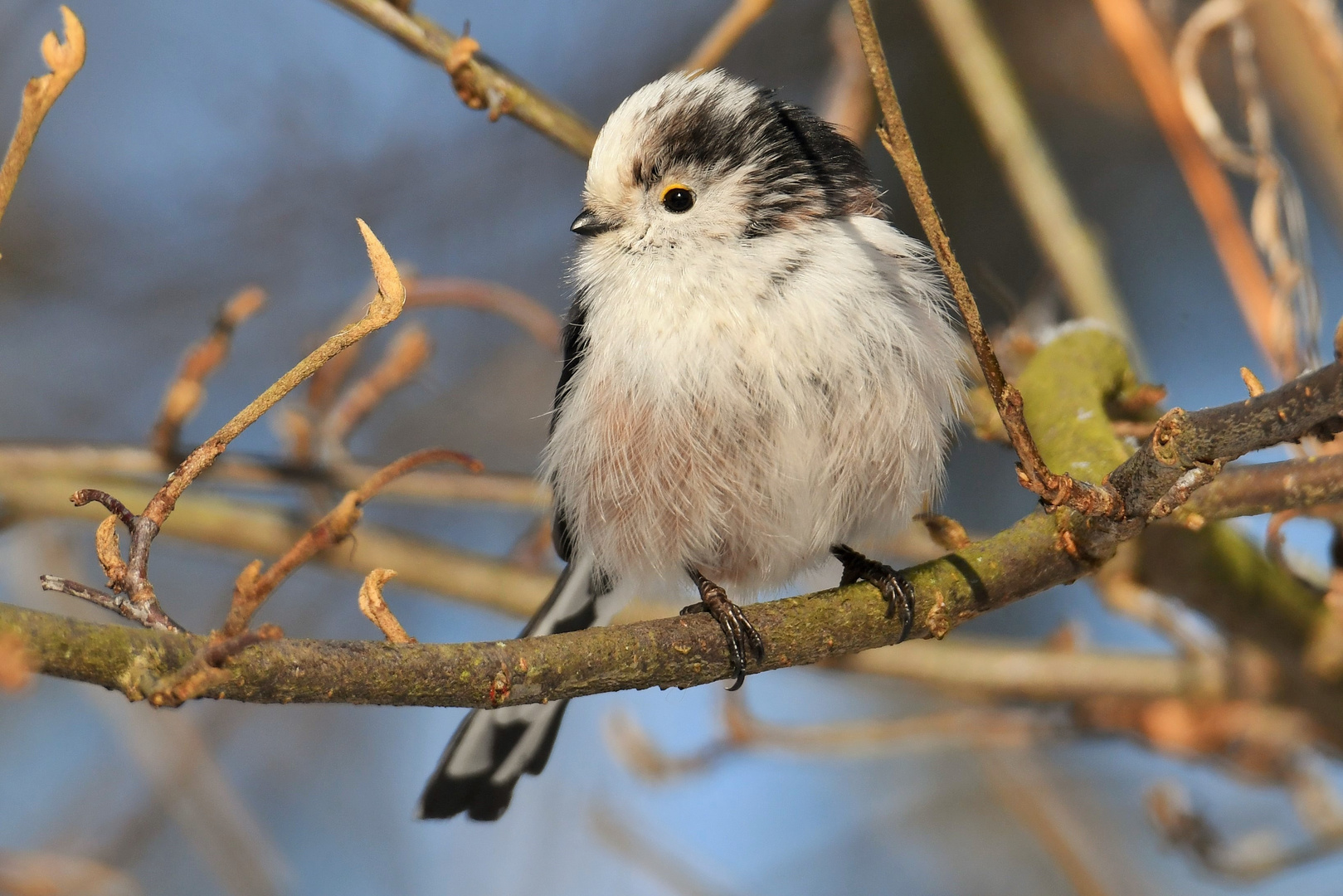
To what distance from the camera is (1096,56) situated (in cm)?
463

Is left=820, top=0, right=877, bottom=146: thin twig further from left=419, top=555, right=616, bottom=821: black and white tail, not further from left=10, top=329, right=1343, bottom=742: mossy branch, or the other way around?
left=419, top=555, right=616, bottom=821: black and white tail

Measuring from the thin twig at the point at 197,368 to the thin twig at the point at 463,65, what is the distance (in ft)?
1.85

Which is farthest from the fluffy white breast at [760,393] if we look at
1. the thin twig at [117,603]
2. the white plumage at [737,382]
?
the thin twig at [117,603]

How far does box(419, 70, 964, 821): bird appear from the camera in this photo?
201cm

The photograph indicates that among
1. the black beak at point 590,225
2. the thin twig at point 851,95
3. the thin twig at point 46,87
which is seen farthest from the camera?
the thin twig at point 851,95

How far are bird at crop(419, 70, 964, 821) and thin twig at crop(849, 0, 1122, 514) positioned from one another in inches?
20.4

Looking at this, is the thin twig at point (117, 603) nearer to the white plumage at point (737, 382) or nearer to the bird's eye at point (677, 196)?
the white plumage at point (737, 382)

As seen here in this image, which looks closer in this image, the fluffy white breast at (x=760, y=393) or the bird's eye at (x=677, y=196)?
the fluffy white breast at (x=760, y=393)

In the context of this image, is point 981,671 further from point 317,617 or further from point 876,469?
point 317,617

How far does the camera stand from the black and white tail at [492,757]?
2.21 m

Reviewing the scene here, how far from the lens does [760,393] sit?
6.53 feet

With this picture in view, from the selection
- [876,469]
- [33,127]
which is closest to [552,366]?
[876,469]

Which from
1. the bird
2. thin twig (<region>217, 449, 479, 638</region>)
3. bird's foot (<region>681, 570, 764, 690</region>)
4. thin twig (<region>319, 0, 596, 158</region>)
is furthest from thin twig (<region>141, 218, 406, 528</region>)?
thin twig (<region>319, 0, 596, 158</region>)

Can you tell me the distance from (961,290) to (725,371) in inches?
29.7
